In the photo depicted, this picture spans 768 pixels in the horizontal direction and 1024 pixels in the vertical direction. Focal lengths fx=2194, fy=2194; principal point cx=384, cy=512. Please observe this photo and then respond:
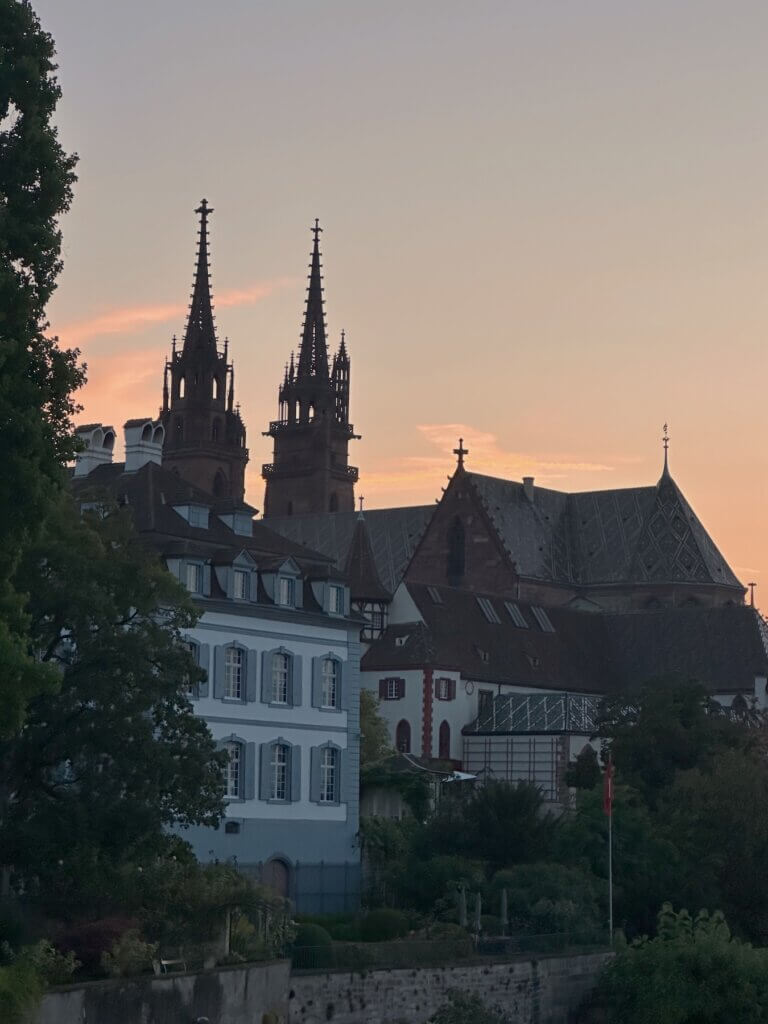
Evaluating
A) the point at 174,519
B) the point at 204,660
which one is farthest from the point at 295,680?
the point at 174,519

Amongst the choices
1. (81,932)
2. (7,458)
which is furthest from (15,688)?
(81,932)

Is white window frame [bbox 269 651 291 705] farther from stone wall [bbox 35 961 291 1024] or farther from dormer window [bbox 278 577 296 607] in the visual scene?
stone wall [bbox 35 961 291 1024]

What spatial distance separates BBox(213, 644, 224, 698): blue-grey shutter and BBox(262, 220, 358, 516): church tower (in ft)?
312

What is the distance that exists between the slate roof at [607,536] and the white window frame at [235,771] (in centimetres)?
6328

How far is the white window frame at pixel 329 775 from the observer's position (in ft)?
225

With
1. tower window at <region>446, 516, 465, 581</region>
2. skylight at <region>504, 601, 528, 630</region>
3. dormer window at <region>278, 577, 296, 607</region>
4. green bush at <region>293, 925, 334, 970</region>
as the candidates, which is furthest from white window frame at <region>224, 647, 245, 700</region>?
tower window at <region>446, 516, 465, 581</region>

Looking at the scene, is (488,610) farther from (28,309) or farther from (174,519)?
(28,309)

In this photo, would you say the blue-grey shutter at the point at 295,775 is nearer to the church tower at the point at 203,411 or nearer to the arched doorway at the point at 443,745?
the arched doorway at the point at 443,745

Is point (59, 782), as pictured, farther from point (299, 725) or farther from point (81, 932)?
point (299, 725)

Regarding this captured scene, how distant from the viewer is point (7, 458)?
1330 inches

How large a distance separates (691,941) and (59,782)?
16.9 metres

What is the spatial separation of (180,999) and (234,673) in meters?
25.3

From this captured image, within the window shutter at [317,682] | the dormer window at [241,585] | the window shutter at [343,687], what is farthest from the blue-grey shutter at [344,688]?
the dormer window at [241,585]

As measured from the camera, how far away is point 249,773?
65438mm
